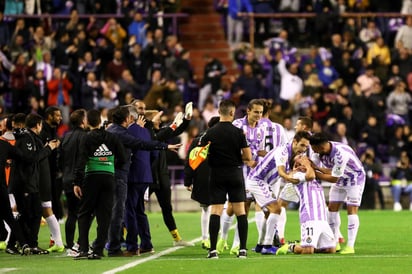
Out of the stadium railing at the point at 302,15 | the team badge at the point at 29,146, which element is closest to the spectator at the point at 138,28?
the stadium railing at the point at 302,15

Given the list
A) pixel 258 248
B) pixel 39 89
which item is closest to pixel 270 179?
pixel 258 248

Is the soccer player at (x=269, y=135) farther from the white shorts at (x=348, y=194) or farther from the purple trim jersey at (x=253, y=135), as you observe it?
the white shorts at (x=348, y=194)

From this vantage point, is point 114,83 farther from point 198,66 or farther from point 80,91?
point 198,66

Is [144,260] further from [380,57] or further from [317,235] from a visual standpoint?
[380,57]

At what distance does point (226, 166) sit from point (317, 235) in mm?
1973

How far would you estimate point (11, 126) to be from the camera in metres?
20.6

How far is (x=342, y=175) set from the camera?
792 inches

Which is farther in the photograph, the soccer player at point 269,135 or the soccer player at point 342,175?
the soccer player at point 269,135

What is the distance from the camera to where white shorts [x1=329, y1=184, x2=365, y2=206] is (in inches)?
794

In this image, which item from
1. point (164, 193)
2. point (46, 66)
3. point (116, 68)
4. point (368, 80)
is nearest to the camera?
point (164, 193)

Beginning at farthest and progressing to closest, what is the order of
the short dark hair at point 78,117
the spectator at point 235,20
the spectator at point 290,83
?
the spectator at point 235,20
the spectator at point 290,83
the short dark hair at point 78,117

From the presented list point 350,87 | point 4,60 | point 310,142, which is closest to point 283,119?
point 350,87

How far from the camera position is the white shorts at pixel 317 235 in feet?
64.5

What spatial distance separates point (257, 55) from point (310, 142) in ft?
61.9
